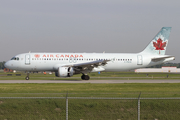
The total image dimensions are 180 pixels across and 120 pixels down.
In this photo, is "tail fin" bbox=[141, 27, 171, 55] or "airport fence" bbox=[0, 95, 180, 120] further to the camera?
"tail fin" bbox=[141, 27, 171, 55]

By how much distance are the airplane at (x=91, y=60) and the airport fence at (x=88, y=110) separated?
24917 mm

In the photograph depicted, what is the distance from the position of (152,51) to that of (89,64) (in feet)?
44.5

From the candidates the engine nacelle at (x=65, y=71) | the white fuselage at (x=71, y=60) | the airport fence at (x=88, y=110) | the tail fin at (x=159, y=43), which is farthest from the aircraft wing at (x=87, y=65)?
the airport fence at (x=88, y=110)

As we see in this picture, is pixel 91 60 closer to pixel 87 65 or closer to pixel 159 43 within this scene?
pixel 87 65

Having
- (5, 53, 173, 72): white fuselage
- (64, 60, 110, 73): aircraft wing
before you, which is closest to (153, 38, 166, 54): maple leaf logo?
(5, 53, 173, 72): white fuselage

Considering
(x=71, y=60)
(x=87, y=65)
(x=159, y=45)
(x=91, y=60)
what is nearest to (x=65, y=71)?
(x=87, y=65)

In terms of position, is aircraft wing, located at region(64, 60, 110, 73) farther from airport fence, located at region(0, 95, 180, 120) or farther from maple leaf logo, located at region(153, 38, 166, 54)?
airport fence, located at region(0, 95, 180, 120)

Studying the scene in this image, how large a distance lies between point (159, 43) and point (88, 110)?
115ft

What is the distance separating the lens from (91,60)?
44469mm

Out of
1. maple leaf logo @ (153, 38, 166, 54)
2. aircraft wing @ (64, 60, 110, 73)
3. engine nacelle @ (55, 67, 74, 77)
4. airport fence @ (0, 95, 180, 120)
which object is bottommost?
airport fence @ (0, 95, 180, 120)

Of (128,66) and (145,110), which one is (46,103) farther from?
(128,66)

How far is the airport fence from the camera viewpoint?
1379 cm

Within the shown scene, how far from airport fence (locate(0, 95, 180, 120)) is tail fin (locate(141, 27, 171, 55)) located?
3194 centimetres

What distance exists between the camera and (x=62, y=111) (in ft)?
49.2
